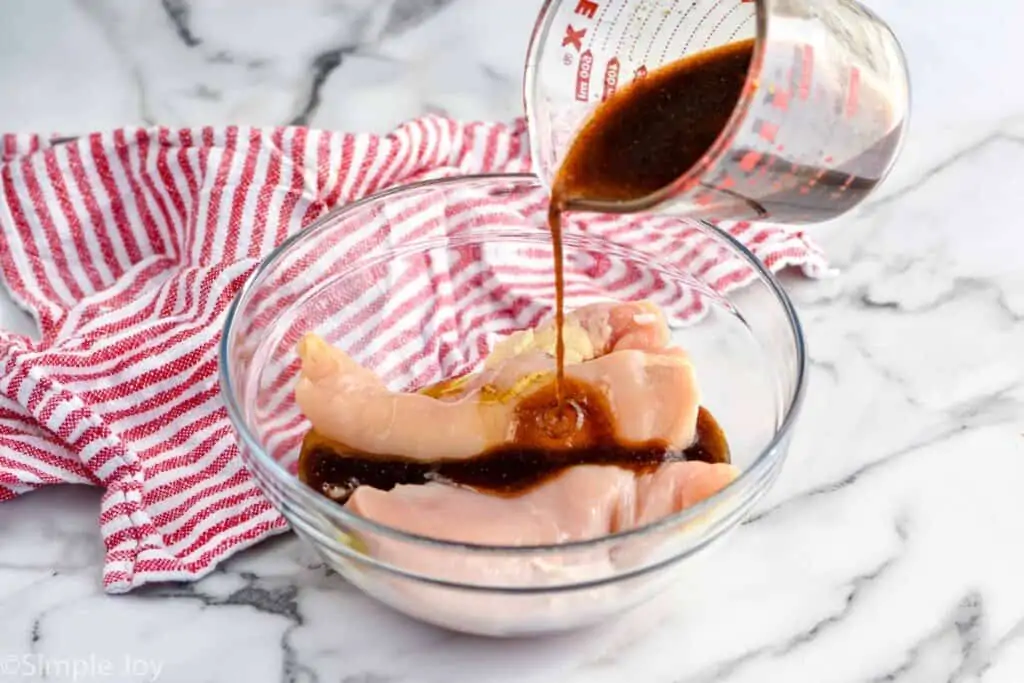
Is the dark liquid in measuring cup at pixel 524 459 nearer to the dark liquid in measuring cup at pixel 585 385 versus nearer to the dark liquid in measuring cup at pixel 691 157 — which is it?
the dark liquid in measuring cup at pixel 585 385

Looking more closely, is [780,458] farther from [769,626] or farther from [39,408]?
[39,408]

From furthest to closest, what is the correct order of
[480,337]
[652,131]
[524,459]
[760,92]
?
1. [480,337]
2. [524,459]
3. [652,131]
4. [760,92]

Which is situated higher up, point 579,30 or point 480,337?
point 579,30

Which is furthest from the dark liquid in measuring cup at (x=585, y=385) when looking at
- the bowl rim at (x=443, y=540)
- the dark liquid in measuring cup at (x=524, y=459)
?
the bowl rim at (x=443, y=540)

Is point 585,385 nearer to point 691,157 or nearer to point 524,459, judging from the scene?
point 524,459

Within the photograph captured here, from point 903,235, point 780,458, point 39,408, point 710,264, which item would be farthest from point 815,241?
point 39,408

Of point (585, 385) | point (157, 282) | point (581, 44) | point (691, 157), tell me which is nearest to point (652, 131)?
point (691, 157)
